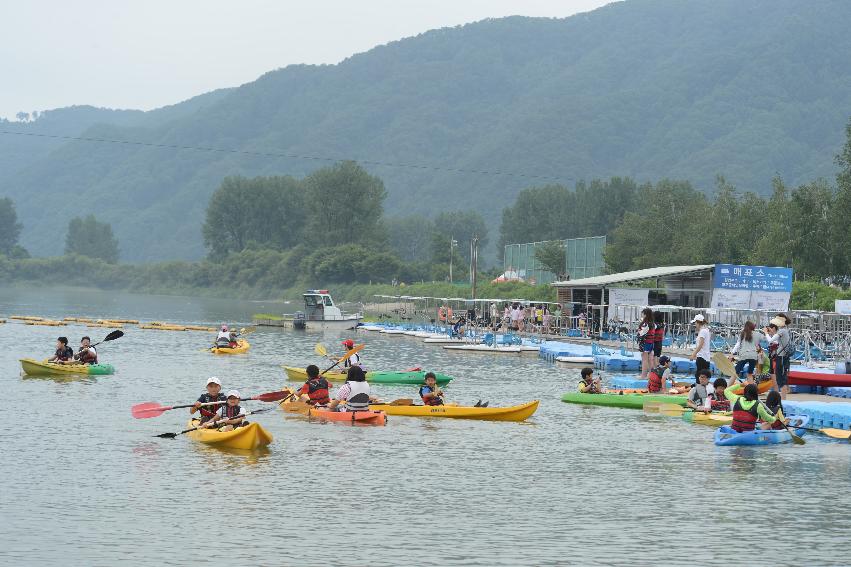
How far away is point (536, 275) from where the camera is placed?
398ft

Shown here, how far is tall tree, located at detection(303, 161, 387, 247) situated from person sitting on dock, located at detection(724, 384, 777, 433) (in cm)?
14069

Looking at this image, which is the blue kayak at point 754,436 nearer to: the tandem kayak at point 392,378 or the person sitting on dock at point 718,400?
the person sitting on dock at point 718,400

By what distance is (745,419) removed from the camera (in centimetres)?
2806

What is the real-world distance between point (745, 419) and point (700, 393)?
17.7ft

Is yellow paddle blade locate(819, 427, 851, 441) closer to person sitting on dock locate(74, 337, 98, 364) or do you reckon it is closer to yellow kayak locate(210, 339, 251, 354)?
person sitting on dock locate(74, 337, 98, 364)

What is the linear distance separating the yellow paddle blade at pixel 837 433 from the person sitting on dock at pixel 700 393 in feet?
13.1

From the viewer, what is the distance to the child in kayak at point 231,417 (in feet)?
89.9

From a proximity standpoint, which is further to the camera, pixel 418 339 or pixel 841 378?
pixel 418 339

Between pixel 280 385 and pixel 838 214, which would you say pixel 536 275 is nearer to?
pixel 838 214

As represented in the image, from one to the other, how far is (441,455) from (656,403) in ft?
35.7

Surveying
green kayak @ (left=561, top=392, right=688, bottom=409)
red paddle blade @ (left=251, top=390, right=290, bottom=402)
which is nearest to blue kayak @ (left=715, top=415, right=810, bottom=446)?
green kayak @ (left=561, top=392, right=688, bottom=409)

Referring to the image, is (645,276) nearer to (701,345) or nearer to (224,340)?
(224,340)

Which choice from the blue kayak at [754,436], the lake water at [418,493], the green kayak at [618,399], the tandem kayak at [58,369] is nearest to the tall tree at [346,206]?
the tandem kayak at [58,369]

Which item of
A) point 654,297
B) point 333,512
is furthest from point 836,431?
point 654,297
